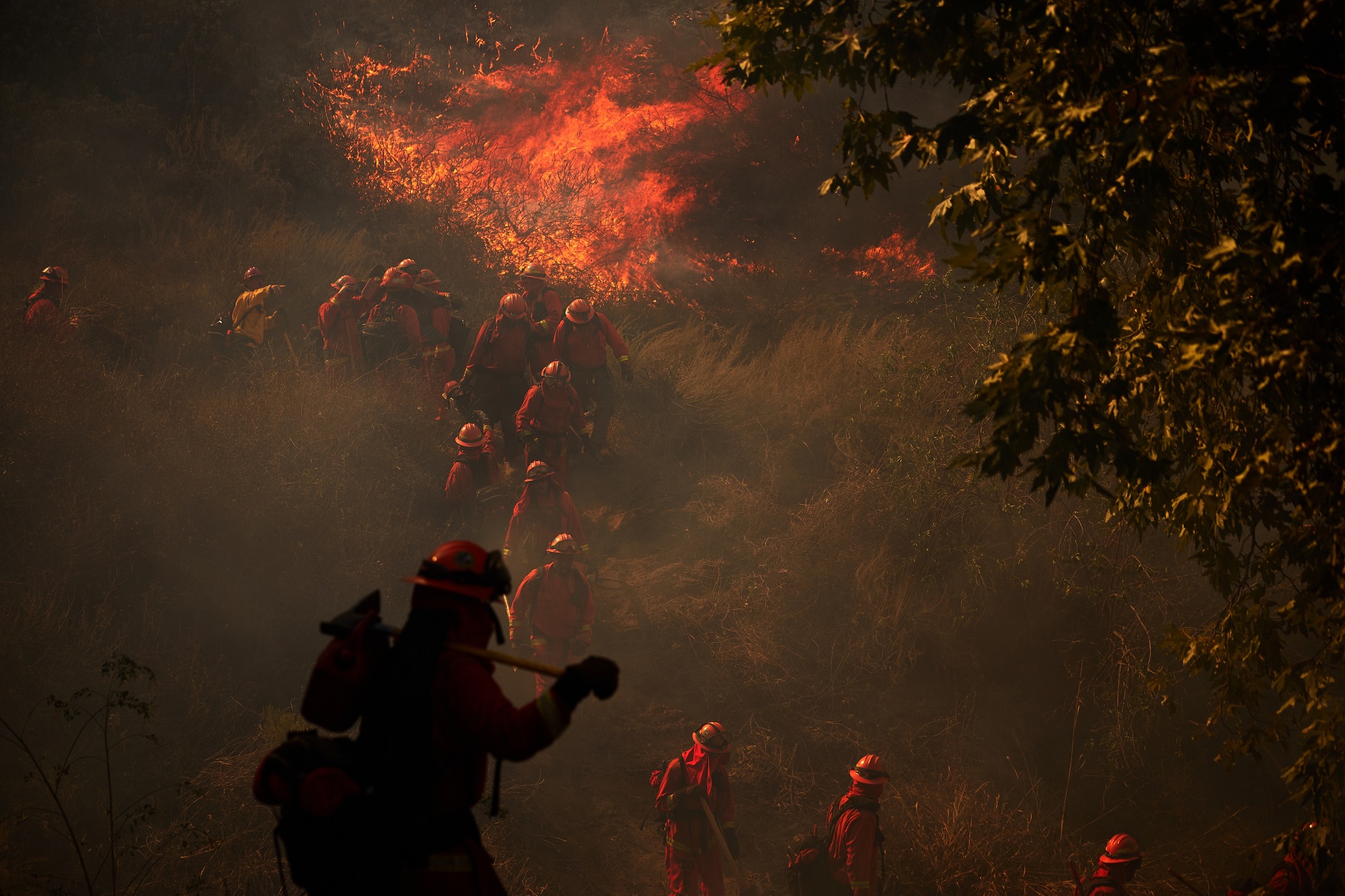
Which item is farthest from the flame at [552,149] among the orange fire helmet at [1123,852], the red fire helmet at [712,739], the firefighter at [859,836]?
the orange fire helmet at [1123,852]

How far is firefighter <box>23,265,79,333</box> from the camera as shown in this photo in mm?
11797

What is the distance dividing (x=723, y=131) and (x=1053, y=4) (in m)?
15.8

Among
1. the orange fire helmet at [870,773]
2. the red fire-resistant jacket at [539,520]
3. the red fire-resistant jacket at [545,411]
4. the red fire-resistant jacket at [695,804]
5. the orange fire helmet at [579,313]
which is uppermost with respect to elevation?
the orange fire helmet at [579,313]

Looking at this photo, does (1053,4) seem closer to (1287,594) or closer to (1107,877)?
(1107,877)

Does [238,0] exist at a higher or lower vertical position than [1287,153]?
higher

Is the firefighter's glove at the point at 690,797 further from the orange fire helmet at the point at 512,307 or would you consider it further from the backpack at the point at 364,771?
the orange fire helmet at the point at 512,307

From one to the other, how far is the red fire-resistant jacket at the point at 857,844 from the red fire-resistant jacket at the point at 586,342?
681 cm

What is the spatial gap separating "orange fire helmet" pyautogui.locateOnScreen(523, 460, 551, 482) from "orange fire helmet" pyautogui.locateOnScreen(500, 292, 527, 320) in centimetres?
281

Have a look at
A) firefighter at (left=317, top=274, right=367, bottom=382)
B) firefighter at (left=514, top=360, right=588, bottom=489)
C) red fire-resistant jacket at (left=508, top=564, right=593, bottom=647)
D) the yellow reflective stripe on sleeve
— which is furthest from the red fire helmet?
firefighter at (left=317, top=274, right=367, bottom=382)

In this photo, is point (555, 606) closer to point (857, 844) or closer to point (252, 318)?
point (857, 844)

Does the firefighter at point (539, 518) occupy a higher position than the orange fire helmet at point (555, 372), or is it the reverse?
the orange fire helmet at point (555, 372)

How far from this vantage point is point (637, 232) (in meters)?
18.0

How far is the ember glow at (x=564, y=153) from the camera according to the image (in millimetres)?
17406

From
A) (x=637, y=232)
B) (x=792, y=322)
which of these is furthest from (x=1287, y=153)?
(x=637, y=232)
